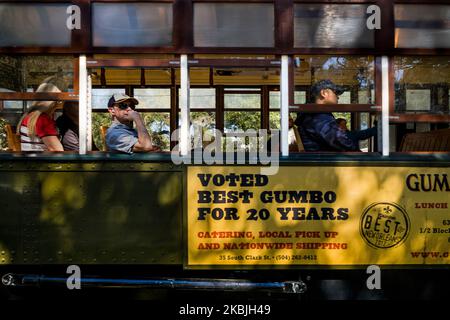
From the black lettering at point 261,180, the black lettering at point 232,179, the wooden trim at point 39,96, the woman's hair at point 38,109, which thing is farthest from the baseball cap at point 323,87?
the woman's hair at point 38,109

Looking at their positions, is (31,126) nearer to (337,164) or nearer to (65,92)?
(65,92)

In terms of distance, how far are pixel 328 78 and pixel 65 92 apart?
6.45ft

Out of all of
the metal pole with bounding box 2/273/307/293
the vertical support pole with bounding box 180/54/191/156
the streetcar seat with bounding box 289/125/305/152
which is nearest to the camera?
the metal pole with bounding box 2/273/307/293

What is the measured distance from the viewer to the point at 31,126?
381 centimetres

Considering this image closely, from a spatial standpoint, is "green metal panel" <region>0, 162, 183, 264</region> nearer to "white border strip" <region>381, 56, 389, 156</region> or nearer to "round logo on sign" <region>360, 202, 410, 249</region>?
"round logo on sign" <region>360, 202, 410, 249</region>

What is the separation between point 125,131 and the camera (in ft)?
12.7

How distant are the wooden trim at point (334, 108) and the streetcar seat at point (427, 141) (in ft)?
1.87

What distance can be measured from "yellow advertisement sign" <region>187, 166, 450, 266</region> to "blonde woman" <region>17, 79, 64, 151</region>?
1.08m

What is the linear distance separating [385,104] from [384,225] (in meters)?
0.89

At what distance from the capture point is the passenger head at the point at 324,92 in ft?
12.4

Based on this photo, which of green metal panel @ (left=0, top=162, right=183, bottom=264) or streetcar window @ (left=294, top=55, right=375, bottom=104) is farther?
streetcar window @ (left=294, top=55, right=375, bottom=104)

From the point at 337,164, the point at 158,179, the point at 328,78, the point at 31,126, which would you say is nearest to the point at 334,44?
the point at 328,78

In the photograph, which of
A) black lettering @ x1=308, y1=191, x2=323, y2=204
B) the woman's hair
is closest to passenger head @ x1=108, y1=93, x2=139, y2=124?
the woman's hair

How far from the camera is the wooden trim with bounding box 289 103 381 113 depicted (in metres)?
3.73
